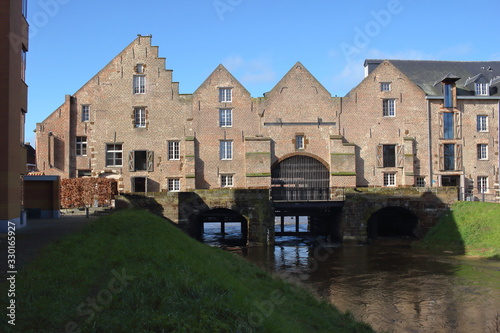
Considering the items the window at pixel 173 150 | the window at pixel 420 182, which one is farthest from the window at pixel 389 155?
the window at pixel 173 150

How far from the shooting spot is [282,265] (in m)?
24.0

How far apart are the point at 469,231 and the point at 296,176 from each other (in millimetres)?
13844

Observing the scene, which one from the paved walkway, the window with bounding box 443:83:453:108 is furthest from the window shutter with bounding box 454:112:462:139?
the paved walkway

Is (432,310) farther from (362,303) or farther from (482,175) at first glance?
(482,175)

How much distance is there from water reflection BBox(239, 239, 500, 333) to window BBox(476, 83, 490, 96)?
1761cm

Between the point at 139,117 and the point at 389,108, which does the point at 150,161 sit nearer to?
the point at 139,117

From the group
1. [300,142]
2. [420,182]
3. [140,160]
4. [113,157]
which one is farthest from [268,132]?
[420,182]

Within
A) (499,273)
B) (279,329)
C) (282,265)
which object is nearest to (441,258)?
(499,273)

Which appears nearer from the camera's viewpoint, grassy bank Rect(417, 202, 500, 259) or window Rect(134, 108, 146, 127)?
grassy bank Rect(417, 202, 500, 259)

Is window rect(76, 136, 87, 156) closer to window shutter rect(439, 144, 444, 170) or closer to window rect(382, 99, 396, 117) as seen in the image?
window rect(382, 99, 396, 117)

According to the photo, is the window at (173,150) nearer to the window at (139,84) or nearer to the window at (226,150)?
the window at (226,150)

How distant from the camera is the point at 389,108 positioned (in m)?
38.9

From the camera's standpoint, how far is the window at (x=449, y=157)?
1522 inches

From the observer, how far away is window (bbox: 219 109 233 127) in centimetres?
3778
